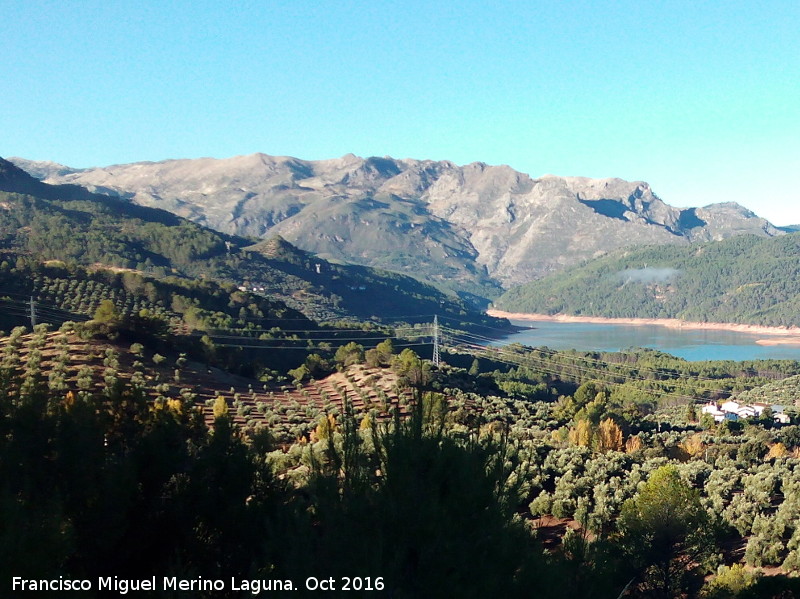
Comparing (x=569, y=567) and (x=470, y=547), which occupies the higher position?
(x=470, y=547)

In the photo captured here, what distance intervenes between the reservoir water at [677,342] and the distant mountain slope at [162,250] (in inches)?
1165

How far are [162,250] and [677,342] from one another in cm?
13167

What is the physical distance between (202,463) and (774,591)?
11083 mm

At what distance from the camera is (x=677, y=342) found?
17012 cm

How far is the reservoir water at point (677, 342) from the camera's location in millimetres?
139750

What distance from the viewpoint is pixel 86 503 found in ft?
25.1

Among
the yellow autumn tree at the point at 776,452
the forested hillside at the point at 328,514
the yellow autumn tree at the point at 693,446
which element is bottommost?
the yellow autumn tree at the point at 693,446

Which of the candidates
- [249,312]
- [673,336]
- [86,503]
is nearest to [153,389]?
[86,503]

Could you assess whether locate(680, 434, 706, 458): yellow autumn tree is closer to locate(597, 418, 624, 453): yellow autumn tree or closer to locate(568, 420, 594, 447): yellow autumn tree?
locate(597, 418, 624, 453): yellow autumn tree

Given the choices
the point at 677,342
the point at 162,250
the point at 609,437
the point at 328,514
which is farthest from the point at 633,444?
the point at 677,342

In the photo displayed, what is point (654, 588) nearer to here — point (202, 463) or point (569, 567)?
point (569, 567)

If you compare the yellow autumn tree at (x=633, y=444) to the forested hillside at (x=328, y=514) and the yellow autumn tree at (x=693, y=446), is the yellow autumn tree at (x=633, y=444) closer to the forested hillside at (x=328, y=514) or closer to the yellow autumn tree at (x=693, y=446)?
the yellow autumn tree at (x=693, y=446)

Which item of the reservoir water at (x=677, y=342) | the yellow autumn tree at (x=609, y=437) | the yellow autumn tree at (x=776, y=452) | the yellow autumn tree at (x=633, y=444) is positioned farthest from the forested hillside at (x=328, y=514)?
the reservoir water at (x=677, y=342)

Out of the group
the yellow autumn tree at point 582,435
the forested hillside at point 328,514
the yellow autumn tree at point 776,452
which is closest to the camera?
the forested hillside at point 328,514
